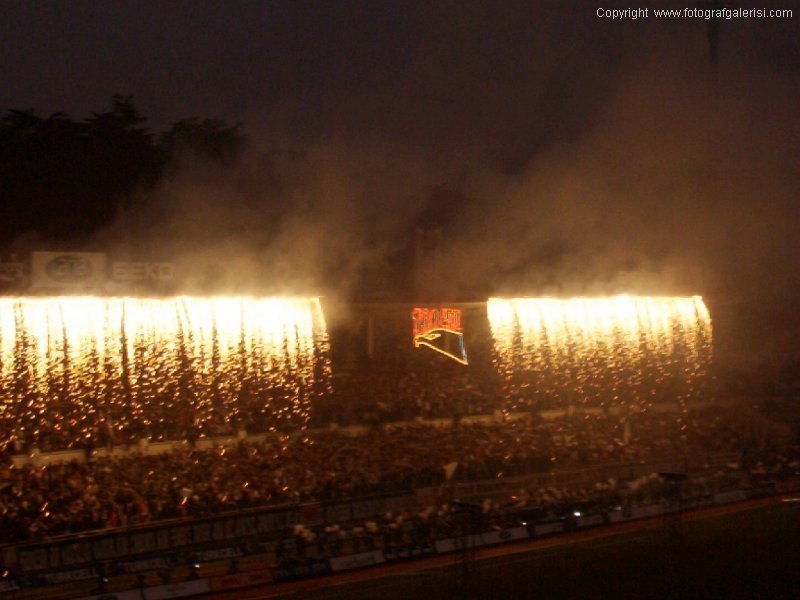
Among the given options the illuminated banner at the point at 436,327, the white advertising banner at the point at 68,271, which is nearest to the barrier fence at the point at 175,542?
the illuminated banner at the point at 436,327

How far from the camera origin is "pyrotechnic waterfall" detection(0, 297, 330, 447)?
12180 millimetres

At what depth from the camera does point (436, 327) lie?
1494cm

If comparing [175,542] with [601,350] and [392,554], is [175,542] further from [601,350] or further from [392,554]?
[601,350]

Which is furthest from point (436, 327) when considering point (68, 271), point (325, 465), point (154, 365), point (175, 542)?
point (175, 542)

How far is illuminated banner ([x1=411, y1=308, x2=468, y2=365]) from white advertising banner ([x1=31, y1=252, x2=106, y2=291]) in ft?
16.1

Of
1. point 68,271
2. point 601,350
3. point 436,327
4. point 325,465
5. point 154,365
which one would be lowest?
point 325,465

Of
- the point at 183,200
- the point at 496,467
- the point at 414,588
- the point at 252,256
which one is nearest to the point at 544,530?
the point at 496,467

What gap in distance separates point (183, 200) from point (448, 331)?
569cm

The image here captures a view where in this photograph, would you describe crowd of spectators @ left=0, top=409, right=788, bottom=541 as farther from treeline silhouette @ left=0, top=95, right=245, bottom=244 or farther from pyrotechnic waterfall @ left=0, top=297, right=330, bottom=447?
treeline silhouette @ left=0, top=95, right=245, bottom=244

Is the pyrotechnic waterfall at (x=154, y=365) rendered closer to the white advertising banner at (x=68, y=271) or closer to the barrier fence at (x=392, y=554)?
the white advertising banner at (x=68, y=271)

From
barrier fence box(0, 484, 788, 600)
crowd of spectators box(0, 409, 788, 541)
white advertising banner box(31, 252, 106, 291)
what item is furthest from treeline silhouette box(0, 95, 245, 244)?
barrier fence box(0, 484, 788, 600)

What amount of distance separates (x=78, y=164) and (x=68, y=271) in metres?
3.81

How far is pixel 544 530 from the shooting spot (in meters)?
12.7

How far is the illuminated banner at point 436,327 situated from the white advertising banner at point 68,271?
492 cm
